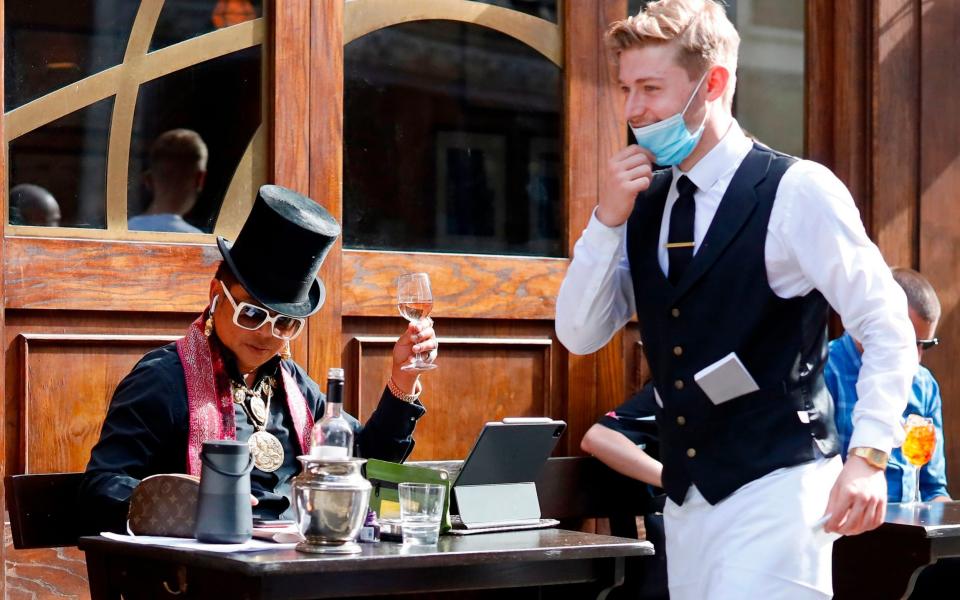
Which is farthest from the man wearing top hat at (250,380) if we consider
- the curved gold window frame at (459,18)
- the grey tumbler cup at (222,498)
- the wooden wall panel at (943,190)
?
the wooden wall panel at (943,190)

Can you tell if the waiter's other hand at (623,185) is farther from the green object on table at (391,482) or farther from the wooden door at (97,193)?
the wooden door at (97,193)

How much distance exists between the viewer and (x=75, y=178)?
4.04m

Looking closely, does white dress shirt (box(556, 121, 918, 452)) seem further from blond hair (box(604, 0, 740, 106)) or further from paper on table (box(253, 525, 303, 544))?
paper on table (box(253, 525, 303, 544))

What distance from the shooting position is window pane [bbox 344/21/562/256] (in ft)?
14.9

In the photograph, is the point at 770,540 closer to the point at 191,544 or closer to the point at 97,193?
the point at 191,544

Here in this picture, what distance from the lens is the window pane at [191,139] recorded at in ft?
13.6

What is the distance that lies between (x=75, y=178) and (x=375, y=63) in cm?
106

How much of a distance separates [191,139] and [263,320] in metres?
1.16

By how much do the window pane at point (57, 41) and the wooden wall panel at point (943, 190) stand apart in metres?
2.96

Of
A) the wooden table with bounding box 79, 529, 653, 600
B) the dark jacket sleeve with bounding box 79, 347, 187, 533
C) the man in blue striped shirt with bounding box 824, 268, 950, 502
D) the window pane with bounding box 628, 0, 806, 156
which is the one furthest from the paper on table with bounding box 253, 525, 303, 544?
the window pane with bounding box 628, 0, 806, 156

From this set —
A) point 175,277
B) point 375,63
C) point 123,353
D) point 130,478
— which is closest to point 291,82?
point 375,63

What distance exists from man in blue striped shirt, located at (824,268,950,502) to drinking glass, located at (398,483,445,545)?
2.01 m

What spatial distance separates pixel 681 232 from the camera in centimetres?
279

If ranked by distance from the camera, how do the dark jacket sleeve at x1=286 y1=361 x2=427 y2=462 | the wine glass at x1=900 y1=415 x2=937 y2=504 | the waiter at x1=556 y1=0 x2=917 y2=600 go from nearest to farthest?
the waiter at x1=556 y1=0 x2=917 y2=600 → the dark jacket sleeve at x1=286 y1=361 x2=427 y2=462 → the wine glass at x1=900 y1=415 x2=937 y2=504
